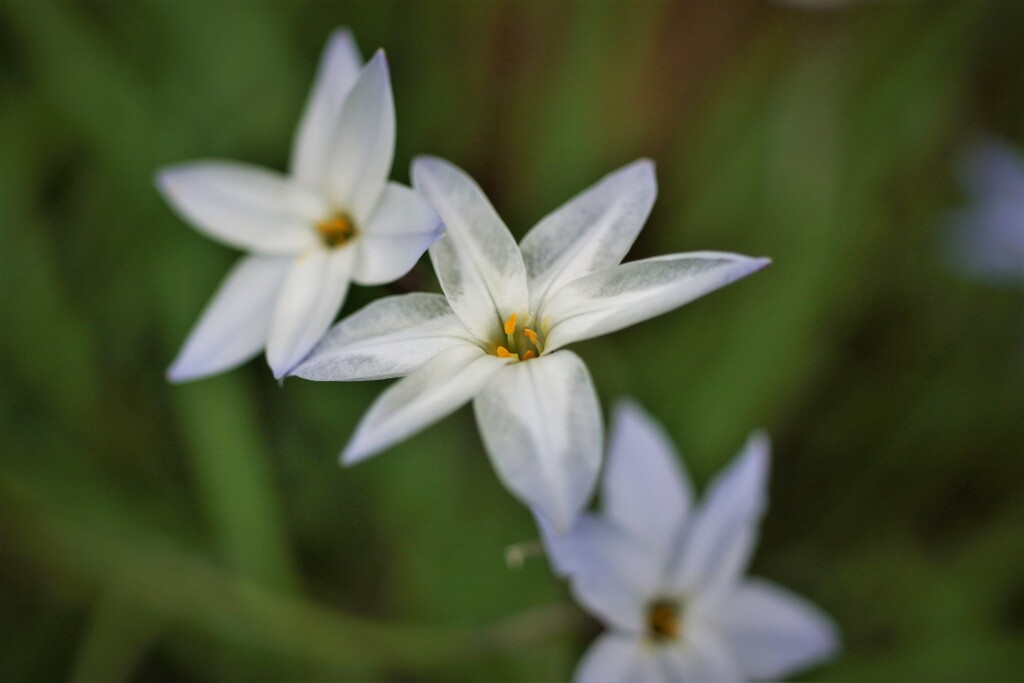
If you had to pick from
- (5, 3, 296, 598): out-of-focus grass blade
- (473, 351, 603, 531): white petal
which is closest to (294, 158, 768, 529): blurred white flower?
(473, 351, 603, 531): white petal

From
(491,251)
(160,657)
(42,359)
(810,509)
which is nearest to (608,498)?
(491,251)

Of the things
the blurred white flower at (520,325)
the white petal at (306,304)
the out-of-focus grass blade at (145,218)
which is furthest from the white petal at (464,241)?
the out-of-focus grass blade at (145,218)

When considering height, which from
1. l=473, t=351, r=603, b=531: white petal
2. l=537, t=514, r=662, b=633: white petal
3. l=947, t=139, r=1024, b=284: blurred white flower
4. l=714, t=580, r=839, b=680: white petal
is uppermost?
l=473, t=351, r=603, b=531: white petal

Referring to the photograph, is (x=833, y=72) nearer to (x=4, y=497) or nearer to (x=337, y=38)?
(x=337, y=38)

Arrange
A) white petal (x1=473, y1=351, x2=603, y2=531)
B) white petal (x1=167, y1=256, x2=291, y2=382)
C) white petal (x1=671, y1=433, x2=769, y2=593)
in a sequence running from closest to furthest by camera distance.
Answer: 1. white petal (x1=473, y1=351, x2=603, y2=531)
2. white petal (x1=167, y1=256, x2=291, y2=382)
3. white petal (x1=671, y1=433, x2=769, y2=593)

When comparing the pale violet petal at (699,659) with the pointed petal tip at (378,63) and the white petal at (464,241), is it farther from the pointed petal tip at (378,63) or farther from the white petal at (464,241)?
the pointed petal tip at (378,63)

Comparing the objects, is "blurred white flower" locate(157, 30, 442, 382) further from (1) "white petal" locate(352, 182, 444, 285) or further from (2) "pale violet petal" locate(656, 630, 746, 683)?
(2) "pale violet petal" locate(656, 630, 746, 683)

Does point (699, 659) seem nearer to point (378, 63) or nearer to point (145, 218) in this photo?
point (378, 63)
